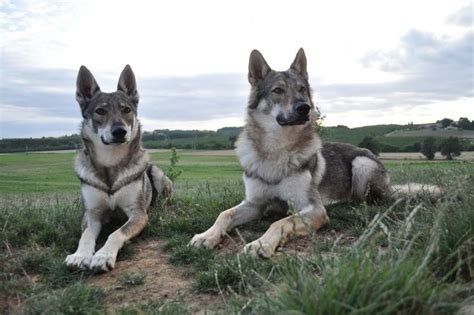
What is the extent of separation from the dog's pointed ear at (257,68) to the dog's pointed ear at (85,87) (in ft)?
7.50

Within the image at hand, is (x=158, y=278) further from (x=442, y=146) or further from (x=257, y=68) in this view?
(x=442, y=146)

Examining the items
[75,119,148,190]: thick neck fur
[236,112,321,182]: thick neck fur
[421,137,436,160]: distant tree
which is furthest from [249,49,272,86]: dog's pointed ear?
[421,137,436,160]: distant tree

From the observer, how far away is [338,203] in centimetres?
662

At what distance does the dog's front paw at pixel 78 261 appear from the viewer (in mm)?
4086

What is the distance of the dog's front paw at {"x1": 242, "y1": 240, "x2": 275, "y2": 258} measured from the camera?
3.98m

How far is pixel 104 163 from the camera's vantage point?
5.54 meters

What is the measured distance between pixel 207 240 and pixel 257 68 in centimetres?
292

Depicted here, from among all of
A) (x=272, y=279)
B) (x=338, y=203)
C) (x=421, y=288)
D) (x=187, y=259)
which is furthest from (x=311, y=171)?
(x=421, y=288)

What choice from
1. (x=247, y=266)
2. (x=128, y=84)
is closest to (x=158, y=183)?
(x=128, y=84)

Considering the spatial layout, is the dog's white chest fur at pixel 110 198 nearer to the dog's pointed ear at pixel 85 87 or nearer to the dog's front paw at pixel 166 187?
the dog's pointed ear at pixel 85 87

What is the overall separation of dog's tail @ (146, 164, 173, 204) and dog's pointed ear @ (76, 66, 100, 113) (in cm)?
188

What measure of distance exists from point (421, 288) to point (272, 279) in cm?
135

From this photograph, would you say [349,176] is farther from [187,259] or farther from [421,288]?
[421,288]

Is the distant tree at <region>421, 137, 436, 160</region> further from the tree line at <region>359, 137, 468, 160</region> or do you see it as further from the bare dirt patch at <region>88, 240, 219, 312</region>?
the bare dirt patch at <region>88, 240, 219, 312</region>
